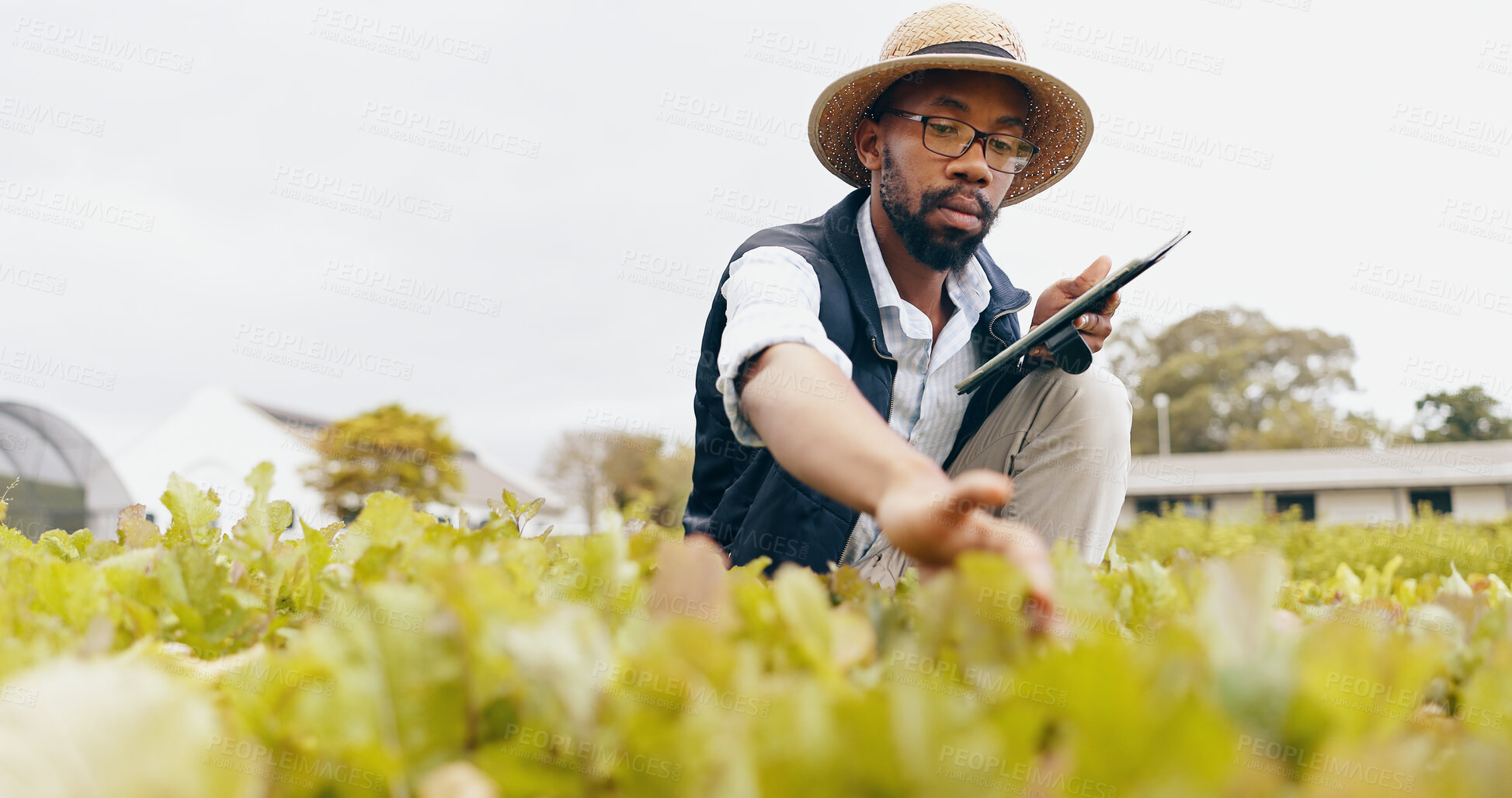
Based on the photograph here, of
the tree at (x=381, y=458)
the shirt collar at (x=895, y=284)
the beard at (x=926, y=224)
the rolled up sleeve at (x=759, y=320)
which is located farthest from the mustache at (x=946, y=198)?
the tree at (x=381, y=458)

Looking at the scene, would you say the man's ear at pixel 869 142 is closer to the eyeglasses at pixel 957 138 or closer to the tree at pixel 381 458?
the eyeglasses at pixel 957 138

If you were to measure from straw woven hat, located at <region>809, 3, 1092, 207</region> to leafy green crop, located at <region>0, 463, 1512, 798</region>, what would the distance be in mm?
2166

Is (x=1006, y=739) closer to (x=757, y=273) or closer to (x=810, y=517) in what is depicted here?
(x=757, y=273)

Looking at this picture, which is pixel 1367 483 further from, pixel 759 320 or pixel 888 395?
pixel 759 320

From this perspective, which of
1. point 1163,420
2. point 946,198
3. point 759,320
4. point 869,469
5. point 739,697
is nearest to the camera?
point 739,697

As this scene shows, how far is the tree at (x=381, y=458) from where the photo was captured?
92.6 feet

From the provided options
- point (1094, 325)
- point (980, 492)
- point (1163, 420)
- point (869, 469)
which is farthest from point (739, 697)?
point (1163, 420)

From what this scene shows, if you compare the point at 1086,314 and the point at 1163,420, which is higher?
the point at 1163,420

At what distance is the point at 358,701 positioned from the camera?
0.53 metres

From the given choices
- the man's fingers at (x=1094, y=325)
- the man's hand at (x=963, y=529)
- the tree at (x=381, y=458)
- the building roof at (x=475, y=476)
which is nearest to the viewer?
the man's hand at (x=963, y=529)

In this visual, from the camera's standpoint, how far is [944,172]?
2.69 meters

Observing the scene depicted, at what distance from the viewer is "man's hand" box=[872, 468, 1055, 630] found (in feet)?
2.48

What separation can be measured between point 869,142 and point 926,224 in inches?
22.2

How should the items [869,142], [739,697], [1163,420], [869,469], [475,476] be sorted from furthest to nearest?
[475,476] → [1163,420] → [869,142] → [869,469] → [739,697]
